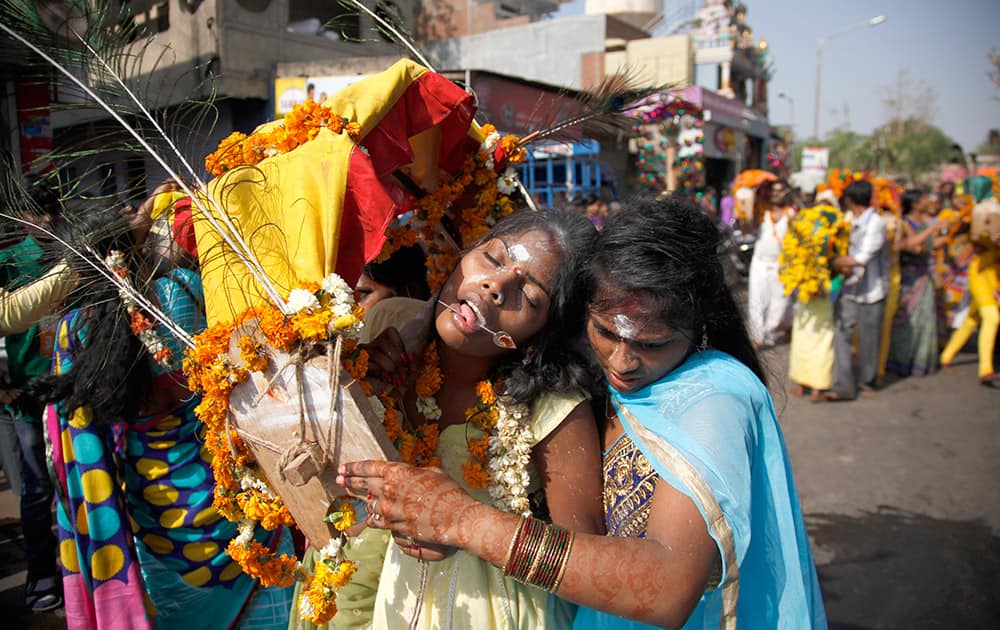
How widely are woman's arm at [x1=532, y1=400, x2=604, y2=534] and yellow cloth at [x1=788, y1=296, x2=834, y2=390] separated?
6.23 meters

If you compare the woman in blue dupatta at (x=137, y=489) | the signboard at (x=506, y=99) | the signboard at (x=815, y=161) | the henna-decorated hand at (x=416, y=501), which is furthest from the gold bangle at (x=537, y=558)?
the signboard at (x=815, y=161)

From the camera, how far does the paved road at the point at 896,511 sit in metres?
3.61

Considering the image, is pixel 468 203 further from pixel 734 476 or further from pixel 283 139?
pixel 734 476

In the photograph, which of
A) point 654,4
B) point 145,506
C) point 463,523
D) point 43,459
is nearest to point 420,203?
point 463,523

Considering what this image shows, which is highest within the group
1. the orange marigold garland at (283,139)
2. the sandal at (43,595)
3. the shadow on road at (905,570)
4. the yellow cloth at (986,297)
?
the orange marigold garland at (283,139)

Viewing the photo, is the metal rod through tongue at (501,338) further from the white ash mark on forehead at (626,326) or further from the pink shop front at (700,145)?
the pink shop front at (700,145)

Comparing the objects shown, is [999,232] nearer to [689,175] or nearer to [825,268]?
[825,268]

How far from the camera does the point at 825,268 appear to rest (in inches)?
277

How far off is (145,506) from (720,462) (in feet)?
8.04

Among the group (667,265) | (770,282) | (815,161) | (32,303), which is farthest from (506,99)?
(815,161)

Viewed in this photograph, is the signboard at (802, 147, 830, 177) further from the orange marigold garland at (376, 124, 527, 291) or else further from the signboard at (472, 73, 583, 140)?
the orange marigold garland at (376, 124, 527, 291)

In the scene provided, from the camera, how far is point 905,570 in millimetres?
3990

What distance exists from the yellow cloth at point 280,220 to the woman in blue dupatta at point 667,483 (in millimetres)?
478

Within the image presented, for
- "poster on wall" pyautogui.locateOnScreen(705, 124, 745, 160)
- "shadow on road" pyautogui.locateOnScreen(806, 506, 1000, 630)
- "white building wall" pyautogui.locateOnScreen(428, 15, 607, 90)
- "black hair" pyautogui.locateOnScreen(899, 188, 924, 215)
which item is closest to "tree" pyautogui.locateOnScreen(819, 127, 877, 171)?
"poster on wall" pyautogui.locateOnScreen(705, 124, 745, 160)
